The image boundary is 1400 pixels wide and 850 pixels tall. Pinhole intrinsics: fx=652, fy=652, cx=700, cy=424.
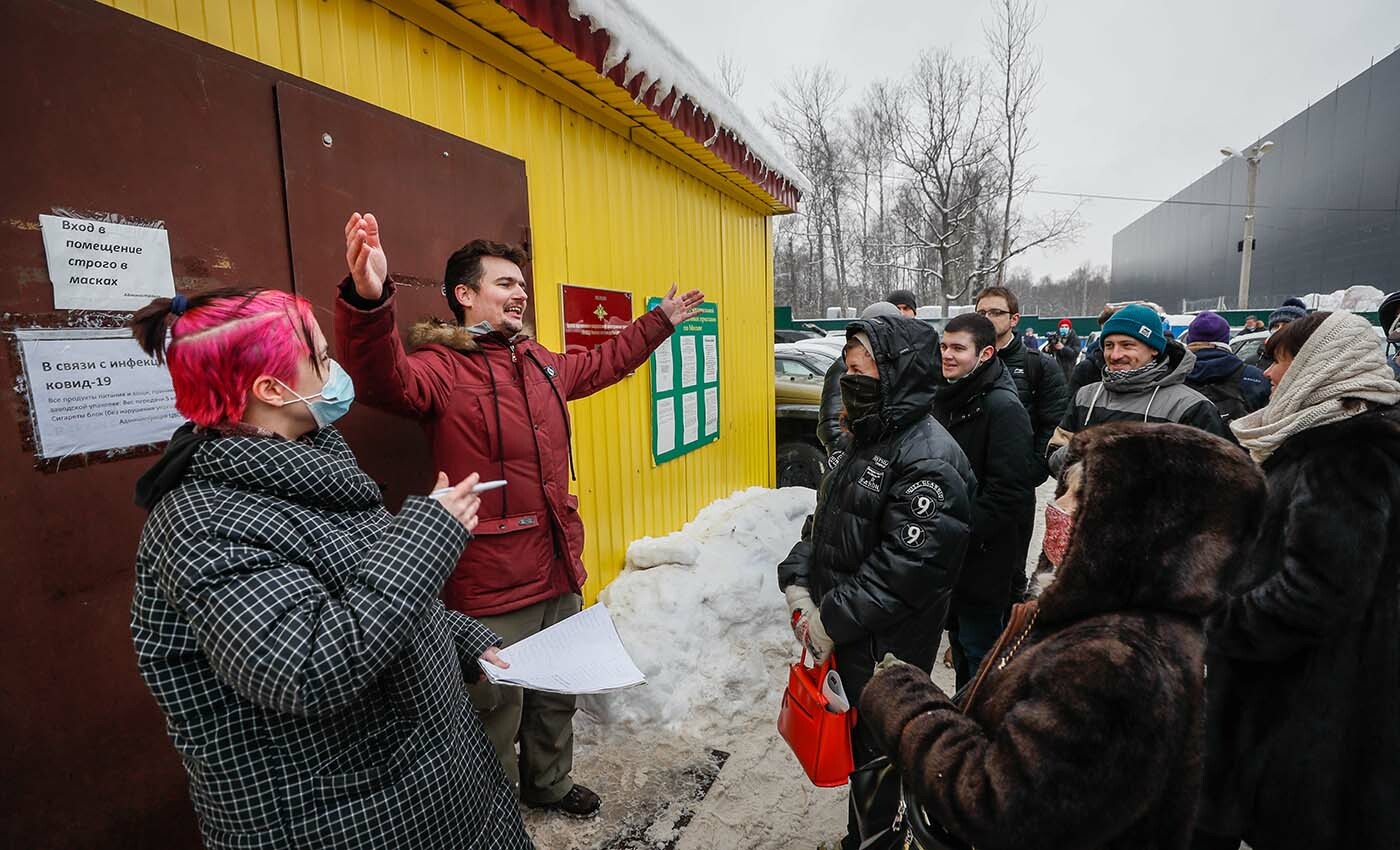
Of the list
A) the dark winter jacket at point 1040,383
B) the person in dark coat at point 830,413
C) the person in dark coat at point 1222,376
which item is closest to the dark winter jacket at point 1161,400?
the dark winter jacket at point 1040,383

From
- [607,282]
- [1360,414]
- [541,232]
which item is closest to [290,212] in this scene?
[541,232]

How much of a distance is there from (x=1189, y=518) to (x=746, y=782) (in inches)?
94.3

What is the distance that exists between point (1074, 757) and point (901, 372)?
1366 mm

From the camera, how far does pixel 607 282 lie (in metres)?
3.84

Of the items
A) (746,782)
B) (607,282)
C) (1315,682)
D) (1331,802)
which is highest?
(607,282)

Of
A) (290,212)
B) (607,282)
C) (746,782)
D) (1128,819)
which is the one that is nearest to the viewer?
(1128,819)

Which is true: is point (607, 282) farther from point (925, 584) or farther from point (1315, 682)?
point (1315, 682)

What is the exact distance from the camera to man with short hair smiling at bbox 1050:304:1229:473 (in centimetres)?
275

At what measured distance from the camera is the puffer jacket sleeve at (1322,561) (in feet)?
5.54

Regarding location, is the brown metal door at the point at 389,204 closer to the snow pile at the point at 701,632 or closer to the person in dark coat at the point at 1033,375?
the snow pile at the point at 701,632

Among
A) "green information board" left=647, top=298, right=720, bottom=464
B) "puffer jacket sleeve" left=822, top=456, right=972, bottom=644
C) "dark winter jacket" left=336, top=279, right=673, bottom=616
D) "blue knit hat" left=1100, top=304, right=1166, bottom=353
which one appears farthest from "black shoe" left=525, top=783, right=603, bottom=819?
"blue knit hat" left=1100, top=304, right=1166, bottom=353

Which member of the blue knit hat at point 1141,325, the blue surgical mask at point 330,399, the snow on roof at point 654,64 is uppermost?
the snow on roof at point 654,64

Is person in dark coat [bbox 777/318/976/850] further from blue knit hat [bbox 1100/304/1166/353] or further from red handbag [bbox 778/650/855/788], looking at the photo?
blue knit hat [bbox 1100/304/1166/353]

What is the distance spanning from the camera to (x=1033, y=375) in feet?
13.5
